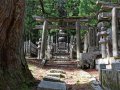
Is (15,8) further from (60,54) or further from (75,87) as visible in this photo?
(60,54)

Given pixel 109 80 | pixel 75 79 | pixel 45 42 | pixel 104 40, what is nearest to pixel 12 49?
pixel 109 80

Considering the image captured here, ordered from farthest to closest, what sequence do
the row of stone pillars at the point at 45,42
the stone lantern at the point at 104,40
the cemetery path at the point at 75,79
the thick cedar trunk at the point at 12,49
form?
1. the row of stone pillars at the point at 45,42
2. the stone lantern at the point at 104,40
3. the cemetery path at the point at 75,79
4. the thick cedar trunk at the point at 12,49

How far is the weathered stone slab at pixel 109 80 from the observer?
6.15 m

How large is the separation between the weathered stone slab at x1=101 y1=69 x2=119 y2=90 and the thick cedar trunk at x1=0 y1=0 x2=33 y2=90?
201 centimetres

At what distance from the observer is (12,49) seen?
6.12 m

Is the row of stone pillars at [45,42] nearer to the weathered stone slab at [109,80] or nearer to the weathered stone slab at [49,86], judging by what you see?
the weathered stone slab at [109,80]

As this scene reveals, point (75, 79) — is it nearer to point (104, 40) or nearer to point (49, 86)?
point (49, 86)

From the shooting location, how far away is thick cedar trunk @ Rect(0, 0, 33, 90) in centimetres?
546

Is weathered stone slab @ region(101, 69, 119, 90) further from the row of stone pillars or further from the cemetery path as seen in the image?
the row of stone pillars

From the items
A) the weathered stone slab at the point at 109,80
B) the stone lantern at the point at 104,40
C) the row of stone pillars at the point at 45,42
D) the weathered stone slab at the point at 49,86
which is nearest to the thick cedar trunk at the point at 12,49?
the weathered stone slab at the point at 49,86

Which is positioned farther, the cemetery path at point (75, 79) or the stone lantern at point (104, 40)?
the stone lantern at point (104, 40)

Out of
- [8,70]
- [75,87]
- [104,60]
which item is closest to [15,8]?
[8,70]

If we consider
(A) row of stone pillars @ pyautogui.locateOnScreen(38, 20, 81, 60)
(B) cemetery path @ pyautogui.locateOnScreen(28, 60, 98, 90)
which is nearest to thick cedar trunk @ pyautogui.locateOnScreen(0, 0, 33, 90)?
(B) cemetery path @ pyautogui.locateOnScreen(28, 60, 98, 90)

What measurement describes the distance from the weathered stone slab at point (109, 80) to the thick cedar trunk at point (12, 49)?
2008 mm
